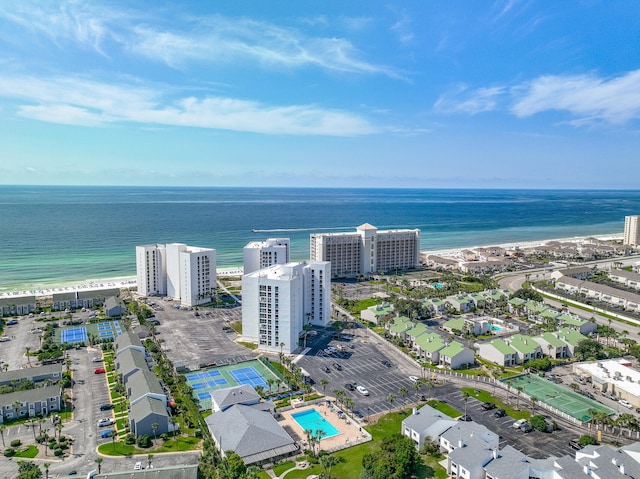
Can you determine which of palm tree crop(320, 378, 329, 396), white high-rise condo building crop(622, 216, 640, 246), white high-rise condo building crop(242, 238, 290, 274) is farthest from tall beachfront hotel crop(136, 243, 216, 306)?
white high-rise condo building crop(622, 216, 640, 246)

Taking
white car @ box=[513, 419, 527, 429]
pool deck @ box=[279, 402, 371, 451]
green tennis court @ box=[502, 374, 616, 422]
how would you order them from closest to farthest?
pool deck @ box=[279, 402, 371, 451]
white car @ box=[513, 419, 527, 429]
green tennis court @ box=[502, 374, 616, 422]

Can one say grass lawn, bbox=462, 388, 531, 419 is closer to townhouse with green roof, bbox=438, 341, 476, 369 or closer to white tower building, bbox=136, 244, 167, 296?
townhouse with green roof, bbox=438, 341, 476, 369

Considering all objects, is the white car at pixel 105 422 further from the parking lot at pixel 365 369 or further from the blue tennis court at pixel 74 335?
the blue tennis court at pixel 74 335

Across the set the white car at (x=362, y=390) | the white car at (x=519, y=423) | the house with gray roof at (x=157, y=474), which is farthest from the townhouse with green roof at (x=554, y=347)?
the house with gray roof at (x=157, y=474)

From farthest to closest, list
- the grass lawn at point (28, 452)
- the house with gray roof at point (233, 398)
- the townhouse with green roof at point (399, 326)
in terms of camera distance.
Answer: the townhouse with green roof at point (399, 326) → the house with gray roof at point (233, 398) → the grass lawn at point (28, 452)

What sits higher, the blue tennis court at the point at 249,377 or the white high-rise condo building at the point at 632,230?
the white high-rise condo building at the point at 632,230

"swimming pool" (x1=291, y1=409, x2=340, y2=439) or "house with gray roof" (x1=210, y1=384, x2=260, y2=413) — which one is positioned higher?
"house with gray roof" (x1=210, y1=384, x2=260, y2=413)

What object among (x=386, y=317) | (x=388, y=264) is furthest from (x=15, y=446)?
(x=388, y=264)
